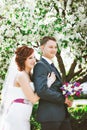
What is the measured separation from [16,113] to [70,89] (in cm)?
78

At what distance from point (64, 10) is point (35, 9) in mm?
948

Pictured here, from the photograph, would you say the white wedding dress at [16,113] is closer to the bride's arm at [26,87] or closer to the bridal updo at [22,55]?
the bride's arm at [26,87]

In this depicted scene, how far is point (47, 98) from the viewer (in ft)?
16.1

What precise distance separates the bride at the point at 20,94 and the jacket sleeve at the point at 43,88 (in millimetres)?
133

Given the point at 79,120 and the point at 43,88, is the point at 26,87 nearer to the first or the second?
the point at 43,88

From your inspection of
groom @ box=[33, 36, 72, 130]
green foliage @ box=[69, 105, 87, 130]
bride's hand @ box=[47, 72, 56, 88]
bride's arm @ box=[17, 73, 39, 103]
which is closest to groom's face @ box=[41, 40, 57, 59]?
groom @ box=[33, 36, 72, 130]

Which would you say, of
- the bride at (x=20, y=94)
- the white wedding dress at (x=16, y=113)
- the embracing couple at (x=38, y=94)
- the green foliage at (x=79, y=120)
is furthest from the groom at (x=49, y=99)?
the green foliage at (x=79, y=120)

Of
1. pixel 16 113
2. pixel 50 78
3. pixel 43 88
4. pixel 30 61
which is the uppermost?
pixel 30 61

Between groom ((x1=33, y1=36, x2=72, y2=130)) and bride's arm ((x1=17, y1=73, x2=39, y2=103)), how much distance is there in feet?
0.30

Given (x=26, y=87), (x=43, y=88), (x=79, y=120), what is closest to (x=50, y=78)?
(x=43, y=88)

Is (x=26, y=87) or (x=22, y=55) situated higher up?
(x=22, y=55)

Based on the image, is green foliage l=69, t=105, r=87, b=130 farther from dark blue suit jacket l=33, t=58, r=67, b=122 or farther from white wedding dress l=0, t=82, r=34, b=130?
dark blue suit jacket l=33, t=58, r=67, b=122

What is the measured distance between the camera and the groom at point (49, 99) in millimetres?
4902

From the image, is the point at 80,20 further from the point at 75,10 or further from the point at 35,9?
the point at 35,9
